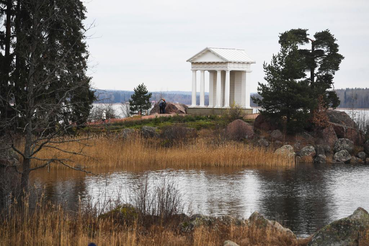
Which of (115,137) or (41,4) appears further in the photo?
(115,137)

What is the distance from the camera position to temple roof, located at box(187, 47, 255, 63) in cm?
4434

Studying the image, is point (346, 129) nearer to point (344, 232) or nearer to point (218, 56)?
point (218, 56)

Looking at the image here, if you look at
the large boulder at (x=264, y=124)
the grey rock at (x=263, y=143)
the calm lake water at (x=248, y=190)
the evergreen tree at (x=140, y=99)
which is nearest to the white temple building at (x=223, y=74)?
the evergreen tree at (x=140, y=99)

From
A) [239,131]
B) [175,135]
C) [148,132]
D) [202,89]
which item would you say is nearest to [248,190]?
[175,135]

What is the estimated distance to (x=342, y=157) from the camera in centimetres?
3219

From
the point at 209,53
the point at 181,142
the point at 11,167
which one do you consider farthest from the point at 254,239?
the point at 209,53

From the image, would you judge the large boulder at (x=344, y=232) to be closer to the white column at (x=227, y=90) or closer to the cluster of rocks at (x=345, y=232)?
the cluster of rocks at (x=345, y=232)

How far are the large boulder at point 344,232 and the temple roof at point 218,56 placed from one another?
3293 cm

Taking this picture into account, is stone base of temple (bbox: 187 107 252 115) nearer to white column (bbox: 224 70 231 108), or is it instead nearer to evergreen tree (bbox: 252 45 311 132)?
white column (bbox: 224 70 231 108)

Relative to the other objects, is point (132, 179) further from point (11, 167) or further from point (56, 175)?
point (11, 167)

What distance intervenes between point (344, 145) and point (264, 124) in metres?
4.80

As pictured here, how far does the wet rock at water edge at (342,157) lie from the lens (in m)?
32.0

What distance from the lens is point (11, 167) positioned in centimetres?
1367

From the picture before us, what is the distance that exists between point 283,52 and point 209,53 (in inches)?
465
